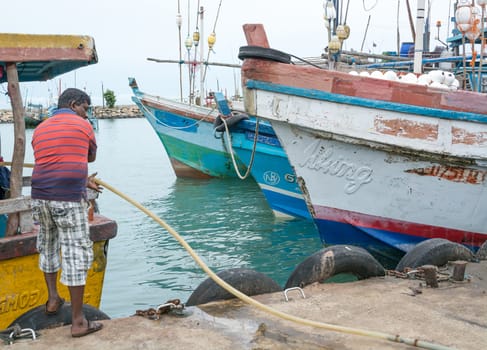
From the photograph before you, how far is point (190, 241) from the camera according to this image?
969cm

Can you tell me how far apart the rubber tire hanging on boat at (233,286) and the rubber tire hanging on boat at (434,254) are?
1.47 m

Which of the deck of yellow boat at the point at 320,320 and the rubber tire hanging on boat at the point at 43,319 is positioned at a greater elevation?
the rubber tire hanging on boat at the point at 43,319

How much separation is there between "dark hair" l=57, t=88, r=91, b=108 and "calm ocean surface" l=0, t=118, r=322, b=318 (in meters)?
3.47

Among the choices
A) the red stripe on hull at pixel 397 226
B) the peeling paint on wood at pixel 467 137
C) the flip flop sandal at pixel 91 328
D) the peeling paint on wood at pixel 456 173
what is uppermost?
the peeling paint on wood at pixel 467 137

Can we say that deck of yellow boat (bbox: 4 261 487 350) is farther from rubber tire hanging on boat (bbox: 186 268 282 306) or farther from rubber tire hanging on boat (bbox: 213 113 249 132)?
rubber tire hanging on boat (bbox: 213 113 249 132)

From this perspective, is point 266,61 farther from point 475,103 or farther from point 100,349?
point 100,349

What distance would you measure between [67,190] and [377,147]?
397 centimetres

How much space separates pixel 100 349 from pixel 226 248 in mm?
5919

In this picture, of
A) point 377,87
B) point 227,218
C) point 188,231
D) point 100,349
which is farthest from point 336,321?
point 227,218

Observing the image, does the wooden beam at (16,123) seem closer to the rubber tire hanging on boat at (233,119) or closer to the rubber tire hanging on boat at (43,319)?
the rubber tire hanging on boat at (43,319)

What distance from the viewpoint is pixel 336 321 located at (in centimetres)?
377

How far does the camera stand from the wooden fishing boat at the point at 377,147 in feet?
20.2

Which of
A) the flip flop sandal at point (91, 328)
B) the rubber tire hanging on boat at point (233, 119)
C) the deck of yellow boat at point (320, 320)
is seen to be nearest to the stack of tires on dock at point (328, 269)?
the deck of yellow boat at point (320, 320)

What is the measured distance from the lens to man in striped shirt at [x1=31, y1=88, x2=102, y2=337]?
132 inches
